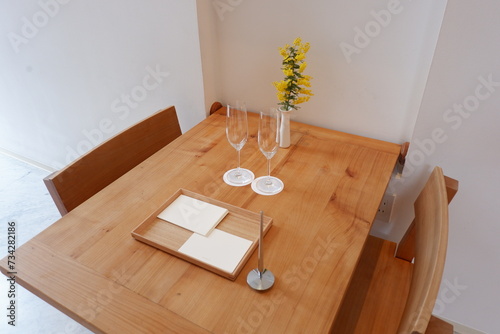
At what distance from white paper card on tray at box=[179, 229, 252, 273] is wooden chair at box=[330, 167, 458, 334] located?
295 millimetres

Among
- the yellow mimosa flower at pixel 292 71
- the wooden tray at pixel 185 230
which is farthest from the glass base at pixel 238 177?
the yellow mimosa flower at pixel 292 71

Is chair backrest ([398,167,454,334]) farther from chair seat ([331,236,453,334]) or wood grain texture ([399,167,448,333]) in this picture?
chair seat ([331,236,453,334])

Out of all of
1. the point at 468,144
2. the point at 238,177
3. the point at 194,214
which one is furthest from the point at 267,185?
the point at 468,144

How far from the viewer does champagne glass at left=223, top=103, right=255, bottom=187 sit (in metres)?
1.00

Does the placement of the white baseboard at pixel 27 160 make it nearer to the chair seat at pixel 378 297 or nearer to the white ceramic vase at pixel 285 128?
the white ceramic vase at pixel 285 128

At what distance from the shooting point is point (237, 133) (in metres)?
1.01

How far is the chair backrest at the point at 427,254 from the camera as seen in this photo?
60cm

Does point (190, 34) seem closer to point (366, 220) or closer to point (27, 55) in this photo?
point (366, 220)

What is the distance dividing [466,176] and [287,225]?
0.61 meters

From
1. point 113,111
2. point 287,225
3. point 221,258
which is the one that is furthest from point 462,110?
point 113,111

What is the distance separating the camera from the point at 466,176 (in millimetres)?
1068

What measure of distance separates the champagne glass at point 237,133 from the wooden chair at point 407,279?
43 centimetres

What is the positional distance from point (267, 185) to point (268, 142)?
0.13m

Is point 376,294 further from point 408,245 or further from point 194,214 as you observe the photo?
point 194,214
